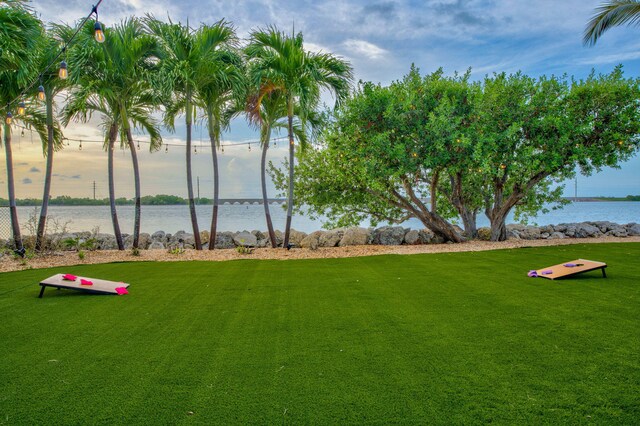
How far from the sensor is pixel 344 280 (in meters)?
7.14

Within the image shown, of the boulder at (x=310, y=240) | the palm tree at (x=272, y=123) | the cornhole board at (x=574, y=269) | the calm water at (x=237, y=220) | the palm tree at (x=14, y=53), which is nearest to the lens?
the cornhole board at (x=574, y=269)

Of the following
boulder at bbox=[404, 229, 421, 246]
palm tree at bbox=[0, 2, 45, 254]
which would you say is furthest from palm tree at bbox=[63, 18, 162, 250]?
boulder at bbox=[404, 229, 421, 246]

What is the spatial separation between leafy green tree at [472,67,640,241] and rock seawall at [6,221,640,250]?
373cm

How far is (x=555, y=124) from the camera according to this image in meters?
11.0

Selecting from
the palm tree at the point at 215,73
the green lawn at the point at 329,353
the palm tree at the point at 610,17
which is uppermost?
the palm tree at the point at 610,17

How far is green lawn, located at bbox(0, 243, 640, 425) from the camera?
2.52 m

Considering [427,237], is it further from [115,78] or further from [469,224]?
[115,78]

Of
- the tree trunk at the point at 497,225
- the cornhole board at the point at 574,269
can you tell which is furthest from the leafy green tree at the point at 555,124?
the cornhole board at the point at 574,269

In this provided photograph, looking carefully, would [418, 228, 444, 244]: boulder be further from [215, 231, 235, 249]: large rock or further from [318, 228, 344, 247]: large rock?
[215, 231, 235, 249]: large rock

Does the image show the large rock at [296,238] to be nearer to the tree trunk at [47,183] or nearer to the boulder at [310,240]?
the boulder at [310,240]

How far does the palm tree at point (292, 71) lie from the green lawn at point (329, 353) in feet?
20.6

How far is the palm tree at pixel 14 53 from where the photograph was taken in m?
8.05

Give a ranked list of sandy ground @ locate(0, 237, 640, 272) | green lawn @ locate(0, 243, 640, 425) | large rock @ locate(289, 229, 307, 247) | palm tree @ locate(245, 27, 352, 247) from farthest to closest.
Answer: large rock @ locate(289, 229, 307, 247) < palm tree @ locate(245, 27, 352, 247) < sandy ground @ locate(0, 237, 640, 272) < green lawn @ locate(0, 243, 640, 425)

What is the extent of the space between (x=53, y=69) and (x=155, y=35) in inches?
113
